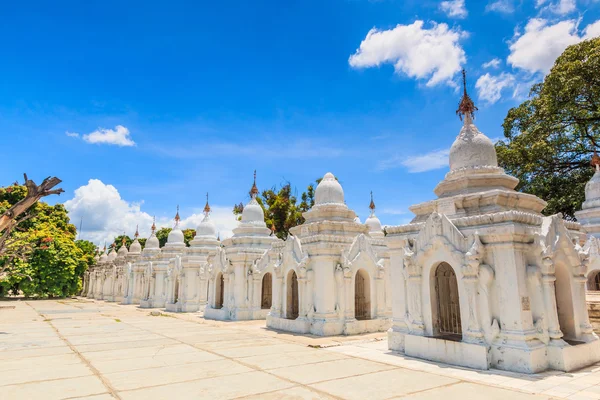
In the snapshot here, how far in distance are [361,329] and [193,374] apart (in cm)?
772

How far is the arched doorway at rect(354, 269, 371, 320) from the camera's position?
15.7 metres

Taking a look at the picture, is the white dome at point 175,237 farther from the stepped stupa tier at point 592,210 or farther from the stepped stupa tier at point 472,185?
the stepped stupa tier at point 592,210

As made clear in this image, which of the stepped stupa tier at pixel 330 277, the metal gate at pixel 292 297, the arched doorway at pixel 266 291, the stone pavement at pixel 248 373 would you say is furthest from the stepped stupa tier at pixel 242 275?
the stone pavement at pixel 248 373

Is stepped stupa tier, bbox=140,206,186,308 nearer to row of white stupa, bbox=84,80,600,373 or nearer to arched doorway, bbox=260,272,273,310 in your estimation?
arched doorway, bbox=260,272,273,310

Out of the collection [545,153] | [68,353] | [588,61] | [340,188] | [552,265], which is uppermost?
[588,61]

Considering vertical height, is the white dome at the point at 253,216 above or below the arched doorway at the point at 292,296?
above

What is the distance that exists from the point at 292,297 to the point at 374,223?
8.98m

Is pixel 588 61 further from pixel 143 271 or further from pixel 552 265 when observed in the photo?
pixel 143 271

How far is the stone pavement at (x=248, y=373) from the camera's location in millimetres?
6816

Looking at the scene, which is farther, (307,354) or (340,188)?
(340,188)

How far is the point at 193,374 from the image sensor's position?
26.9 feet

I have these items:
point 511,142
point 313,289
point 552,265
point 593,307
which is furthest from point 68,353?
point 511,142

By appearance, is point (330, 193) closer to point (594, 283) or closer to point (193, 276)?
point (594, 283)

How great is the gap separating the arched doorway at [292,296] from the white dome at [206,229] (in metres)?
12.6
